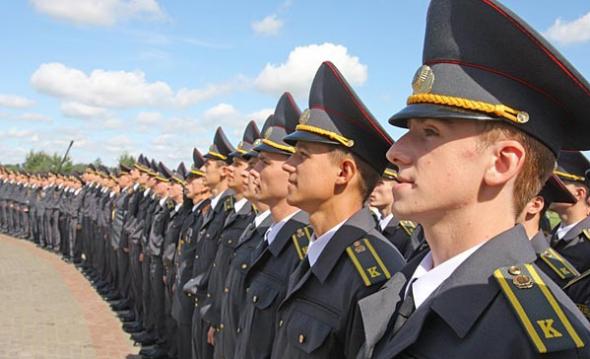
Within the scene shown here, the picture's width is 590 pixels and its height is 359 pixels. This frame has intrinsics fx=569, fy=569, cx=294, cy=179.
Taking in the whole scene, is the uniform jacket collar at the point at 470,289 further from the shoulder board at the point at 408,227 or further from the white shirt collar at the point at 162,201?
the white shirt collar at the point at 162,201

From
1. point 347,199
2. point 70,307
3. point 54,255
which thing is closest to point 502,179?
point 347,199

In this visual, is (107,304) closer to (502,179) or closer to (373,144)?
(373,144)

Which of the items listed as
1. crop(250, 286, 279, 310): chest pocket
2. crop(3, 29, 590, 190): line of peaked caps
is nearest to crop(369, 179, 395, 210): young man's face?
crop(250, 286, 279, 310): chest pocket

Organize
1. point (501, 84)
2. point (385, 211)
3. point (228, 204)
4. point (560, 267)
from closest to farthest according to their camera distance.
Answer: point (501, 84)
point (560, 267)
point (228, 204)
point (385, 211)

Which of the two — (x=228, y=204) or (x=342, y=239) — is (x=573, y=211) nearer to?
(x=228, y=204)

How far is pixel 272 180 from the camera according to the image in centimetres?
384

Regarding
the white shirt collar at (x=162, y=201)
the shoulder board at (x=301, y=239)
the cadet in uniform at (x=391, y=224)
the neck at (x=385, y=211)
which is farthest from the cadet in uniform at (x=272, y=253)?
the white shirt collar at (x=162, y=201)

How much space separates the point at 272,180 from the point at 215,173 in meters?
3.12

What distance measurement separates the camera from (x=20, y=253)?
17359 mm

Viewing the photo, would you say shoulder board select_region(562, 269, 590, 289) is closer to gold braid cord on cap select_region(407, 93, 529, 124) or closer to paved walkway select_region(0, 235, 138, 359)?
gold braid cord on cap select_region(407, 93, 529, 124)

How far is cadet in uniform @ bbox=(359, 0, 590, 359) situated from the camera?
4.99ft

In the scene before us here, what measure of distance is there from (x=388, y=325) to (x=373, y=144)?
4.07ft

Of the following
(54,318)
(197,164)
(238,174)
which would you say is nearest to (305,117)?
(238,174)

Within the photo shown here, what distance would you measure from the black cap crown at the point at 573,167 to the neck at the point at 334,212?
334 centimetres
